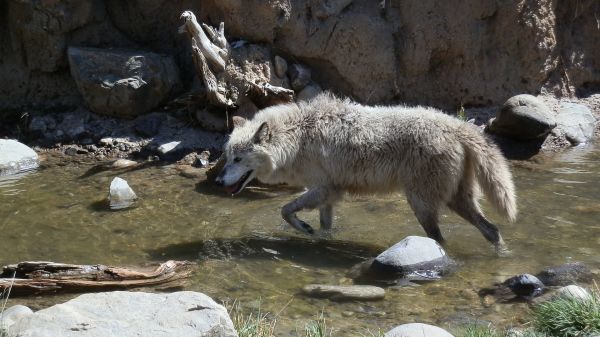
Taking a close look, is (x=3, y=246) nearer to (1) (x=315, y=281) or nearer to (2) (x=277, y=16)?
(1) (x=315, y=281)

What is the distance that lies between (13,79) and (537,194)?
8.62 meters

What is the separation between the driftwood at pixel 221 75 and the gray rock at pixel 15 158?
106 inches

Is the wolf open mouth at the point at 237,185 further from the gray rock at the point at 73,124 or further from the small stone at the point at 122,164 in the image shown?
the gray rock at the point at 73,124

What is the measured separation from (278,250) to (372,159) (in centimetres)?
132

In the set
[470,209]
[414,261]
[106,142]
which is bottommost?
[106,142]

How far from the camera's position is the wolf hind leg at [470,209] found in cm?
745

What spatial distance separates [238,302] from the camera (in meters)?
6.04

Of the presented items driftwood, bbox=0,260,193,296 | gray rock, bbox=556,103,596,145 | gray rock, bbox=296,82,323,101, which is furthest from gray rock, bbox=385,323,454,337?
gray rock, bbox=556,103,596,145

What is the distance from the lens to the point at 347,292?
619 centimetres

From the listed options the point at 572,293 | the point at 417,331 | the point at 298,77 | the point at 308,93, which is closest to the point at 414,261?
the point at 572,293

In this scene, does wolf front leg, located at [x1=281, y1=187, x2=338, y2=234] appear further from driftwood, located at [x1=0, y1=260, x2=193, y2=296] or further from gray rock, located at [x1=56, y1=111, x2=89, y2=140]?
gray rock, located at [x1=56, y1=111, x2=89, y2=140]

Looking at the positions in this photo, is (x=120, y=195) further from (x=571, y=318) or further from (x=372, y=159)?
(x=571, y=318)

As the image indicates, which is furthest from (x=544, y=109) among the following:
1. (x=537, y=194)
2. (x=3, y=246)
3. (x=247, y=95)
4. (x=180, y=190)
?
(x=3, y=246)

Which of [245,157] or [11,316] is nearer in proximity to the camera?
[11,316]
